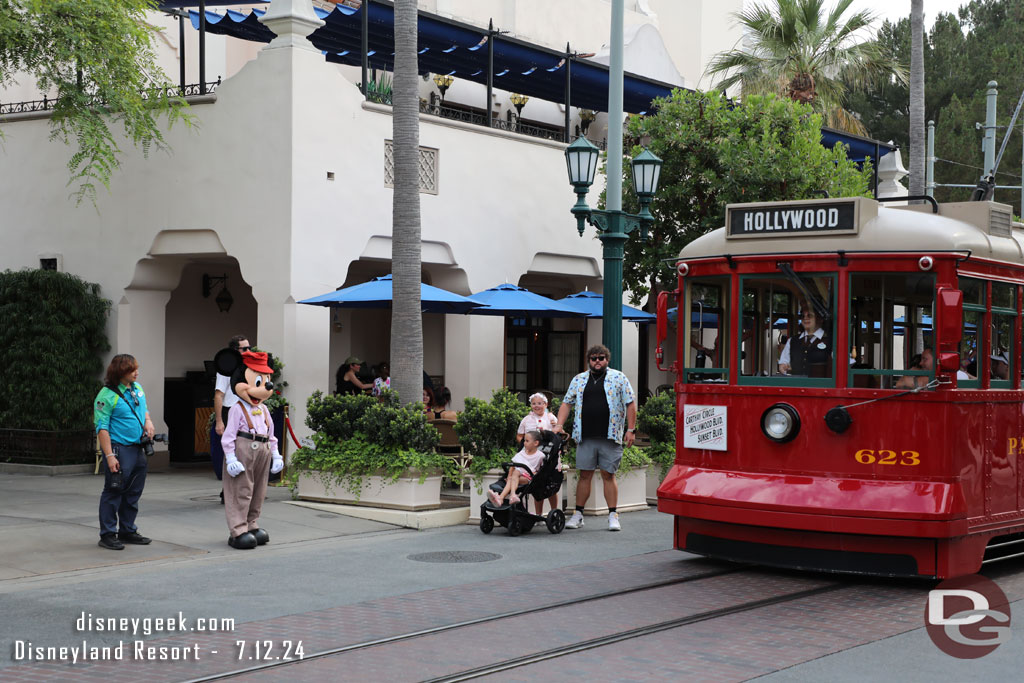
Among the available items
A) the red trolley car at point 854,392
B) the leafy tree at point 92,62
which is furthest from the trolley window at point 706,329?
the leafy tree at point 92,62

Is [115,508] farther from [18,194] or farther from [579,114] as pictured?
[579,114]

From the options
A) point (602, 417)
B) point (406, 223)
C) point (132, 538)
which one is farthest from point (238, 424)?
point (406, 223)

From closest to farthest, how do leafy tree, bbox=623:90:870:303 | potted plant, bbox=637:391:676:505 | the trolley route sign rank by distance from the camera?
the trolley route sign
potted plant, bbox=637:391:676:505
leafy tree, bbox=623:90:870:303

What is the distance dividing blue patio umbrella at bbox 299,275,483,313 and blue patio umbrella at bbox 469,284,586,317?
736 millimetres

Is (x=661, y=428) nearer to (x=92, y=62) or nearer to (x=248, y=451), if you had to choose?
(x=248, y=451)

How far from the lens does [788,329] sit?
10133mm

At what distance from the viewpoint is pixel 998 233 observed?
1046 cm

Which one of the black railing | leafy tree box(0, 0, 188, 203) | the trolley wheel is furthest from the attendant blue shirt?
the black railing

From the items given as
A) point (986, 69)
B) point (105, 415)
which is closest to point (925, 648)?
point (105, 415)

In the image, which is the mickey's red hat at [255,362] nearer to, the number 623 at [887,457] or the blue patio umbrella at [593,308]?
the number 623 at [887,457]

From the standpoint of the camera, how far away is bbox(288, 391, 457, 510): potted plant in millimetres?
13742

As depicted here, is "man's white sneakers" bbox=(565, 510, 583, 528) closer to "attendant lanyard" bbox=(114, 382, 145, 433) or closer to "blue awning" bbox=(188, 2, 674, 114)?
"attendant lanyard" bbox=(114, 382, 145, 433)

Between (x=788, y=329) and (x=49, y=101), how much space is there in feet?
44.6

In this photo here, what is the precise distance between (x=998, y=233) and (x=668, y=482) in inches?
135
